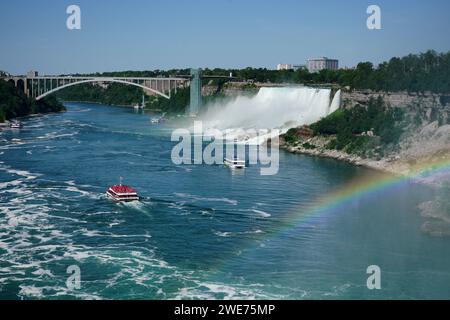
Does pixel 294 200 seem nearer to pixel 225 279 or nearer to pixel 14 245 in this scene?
pixel 225 279

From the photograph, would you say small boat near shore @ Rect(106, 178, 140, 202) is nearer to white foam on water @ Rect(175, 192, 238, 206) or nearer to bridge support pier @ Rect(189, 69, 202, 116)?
white foam on water @ Rect(175, 192, 238, 206)

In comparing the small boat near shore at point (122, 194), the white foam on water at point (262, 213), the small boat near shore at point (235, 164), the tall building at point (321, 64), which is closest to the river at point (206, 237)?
the white foam on water at point (262, 213)

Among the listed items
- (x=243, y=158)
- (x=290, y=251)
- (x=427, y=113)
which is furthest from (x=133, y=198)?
(x=427, y=113)

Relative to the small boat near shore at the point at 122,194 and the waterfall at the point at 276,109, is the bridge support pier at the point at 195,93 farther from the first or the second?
the small boat near shore at the point at 122,194

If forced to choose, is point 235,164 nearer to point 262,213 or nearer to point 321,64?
point 262,213

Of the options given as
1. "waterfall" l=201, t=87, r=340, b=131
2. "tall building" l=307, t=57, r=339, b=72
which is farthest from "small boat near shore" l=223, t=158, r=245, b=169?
"tall building" l=307, t=57, r=339, b=72

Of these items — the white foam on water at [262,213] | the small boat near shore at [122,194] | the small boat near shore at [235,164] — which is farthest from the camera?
the small boat near shore at [235,164]
